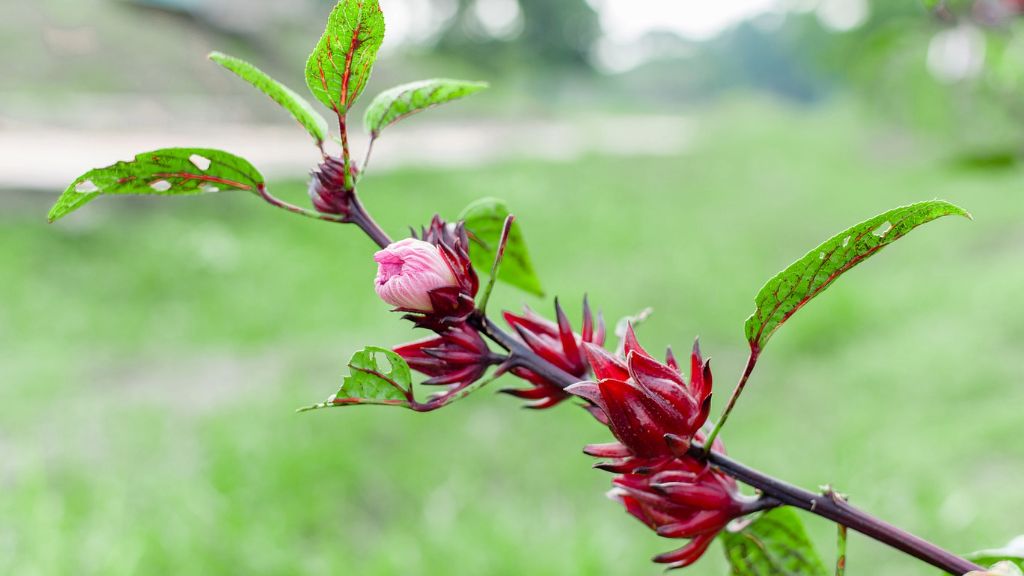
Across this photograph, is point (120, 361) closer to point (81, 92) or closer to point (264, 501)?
point (264, 501)

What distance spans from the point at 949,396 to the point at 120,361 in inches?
98.4

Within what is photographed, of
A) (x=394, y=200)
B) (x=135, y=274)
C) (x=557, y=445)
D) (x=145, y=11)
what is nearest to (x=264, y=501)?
(x=557, y=445)

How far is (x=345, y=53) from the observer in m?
0.31

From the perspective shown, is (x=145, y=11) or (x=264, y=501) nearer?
(x=264, y=501)

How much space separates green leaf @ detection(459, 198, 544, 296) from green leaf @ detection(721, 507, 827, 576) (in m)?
0.14

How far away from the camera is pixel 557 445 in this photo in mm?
2418

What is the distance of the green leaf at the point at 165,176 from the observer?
0.31 meters

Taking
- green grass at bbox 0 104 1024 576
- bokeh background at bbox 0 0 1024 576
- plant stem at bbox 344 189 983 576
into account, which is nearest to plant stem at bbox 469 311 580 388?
plant stem at bbox 344 189 983 576

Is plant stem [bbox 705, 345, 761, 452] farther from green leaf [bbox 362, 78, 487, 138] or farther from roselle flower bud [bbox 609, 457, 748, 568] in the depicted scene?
green leaf [bbox 362, 78, 487, 138]

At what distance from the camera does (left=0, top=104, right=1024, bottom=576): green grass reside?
177 centimetres

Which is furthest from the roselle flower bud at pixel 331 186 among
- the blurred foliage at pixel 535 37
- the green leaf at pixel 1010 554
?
the blurred foliage at pixel 535 37

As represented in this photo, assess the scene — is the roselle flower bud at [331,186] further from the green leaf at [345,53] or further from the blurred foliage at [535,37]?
the blurred foliage at [535,37]

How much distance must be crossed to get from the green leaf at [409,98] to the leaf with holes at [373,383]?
10cm

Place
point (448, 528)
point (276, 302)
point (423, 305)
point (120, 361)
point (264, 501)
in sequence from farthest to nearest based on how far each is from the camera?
1. point (276, 302)
2. point (120, 361)
3. point (264, 501)
4. point (448, 528)
5. point (423, 305)
